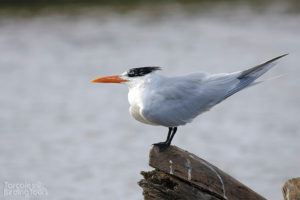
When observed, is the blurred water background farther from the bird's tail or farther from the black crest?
the black crest

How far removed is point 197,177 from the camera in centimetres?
484

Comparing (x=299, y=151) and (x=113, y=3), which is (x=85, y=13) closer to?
(x=113, y=3)

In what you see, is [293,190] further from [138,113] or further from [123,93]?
[123,93]

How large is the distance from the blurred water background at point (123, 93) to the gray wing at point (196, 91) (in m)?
3.27

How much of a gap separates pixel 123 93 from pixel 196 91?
7267mm

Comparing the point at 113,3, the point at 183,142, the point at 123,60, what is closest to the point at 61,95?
the point at 123,60

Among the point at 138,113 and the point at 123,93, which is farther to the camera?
A: the point at 123,93

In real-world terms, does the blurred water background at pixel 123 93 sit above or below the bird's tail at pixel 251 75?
below

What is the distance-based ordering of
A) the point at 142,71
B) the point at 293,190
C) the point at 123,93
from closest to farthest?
the point at 293,190, the point at 142,71, the point at 123,93

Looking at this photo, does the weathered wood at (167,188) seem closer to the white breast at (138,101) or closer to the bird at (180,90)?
the bird at (180,90)

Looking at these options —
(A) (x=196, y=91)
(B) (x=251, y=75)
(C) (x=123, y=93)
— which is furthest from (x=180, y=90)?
(C) (x=123, y=93)

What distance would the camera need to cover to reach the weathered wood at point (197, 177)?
4836 millimetres

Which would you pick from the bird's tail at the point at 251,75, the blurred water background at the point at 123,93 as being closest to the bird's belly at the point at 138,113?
the bird's tail at the point at 251,75

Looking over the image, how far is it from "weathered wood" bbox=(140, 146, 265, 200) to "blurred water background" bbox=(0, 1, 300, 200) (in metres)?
3.20
